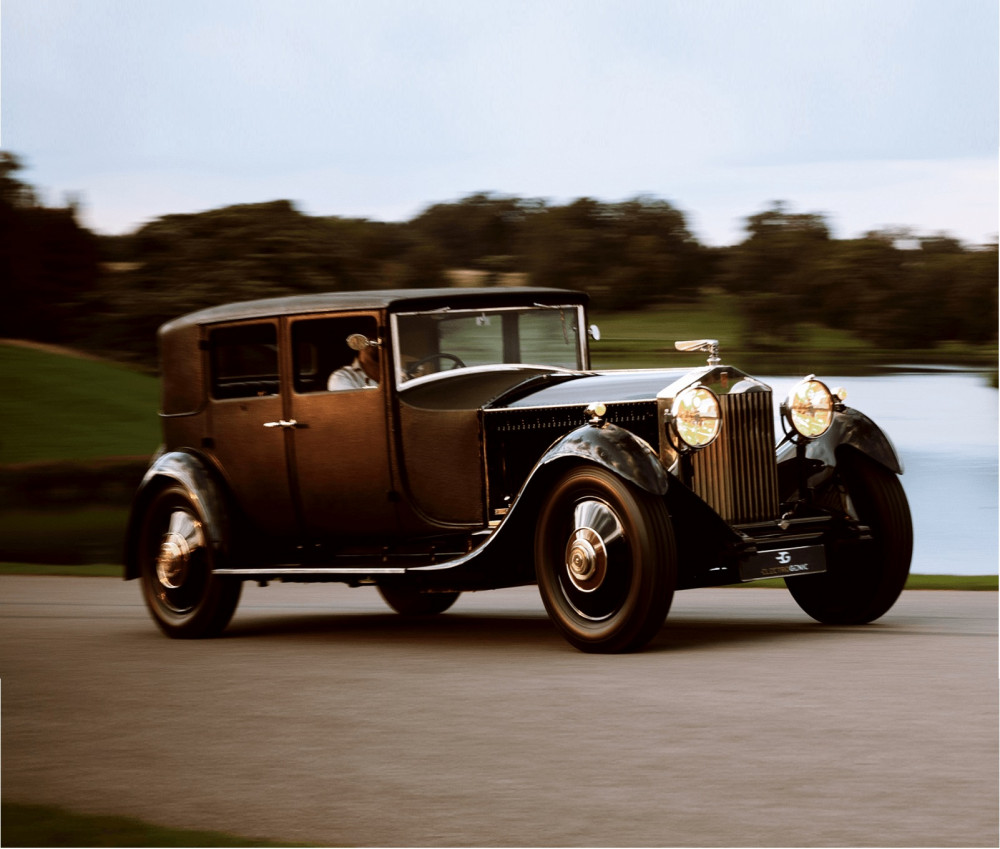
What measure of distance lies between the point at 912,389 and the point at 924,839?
22.0m

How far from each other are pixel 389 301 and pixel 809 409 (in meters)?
2.47

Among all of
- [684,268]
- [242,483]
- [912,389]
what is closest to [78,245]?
[684,268]

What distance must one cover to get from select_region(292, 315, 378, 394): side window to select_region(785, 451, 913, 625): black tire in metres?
2.80

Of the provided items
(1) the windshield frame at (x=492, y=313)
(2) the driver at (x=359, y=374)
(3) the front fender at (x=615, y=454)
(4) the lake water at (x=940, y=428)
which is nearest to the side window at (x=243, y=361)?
(2) the driver at (x=359, y=374)

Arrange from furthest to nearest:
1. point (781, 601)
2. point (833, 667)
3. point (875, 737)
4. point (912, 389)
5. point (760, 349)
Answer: point (760, 349) → point (912, 389) → point (781, 601) → point (833, 667) → point (875, 737)

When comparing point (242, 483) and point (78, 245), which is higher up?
point (78, 245)

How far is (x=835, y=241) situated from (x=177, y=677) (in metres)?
22.4

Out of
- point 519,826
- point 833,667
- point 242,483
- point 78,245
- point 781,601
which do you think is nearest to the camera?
point 519,826

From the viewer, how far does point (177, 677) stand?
7.46 meters

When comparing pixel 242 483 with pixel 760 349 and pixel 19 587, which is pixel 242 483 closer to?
pixel 19 587

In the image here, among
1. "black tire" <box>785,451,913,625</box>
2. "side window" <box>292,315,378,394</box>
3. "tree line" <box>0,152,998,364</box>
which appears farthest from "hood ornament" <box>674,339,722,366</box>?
"tree line" <box>0,152,998,364</box>

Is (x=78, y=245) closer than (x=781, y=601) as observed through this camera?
No

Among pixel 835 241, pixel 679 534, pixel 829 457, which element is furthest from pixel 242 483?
pixel 835 241

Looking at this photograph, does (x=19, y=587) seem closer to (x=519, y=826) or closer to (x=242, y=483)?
(x=242, y=483)
